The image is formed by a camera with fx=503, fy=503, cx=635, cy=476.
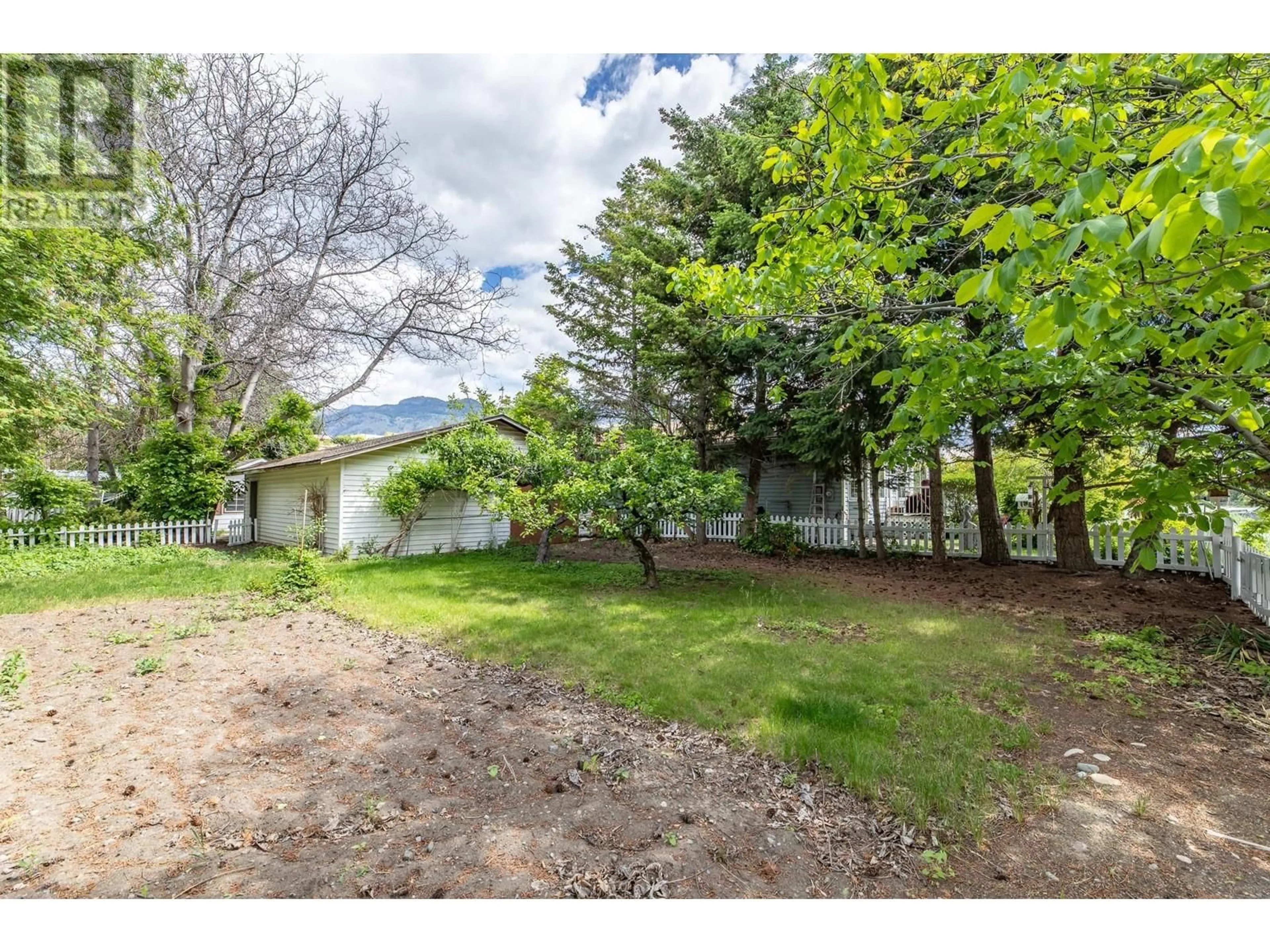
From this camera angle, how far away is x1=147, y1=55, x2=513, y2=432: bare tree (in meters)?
11.2

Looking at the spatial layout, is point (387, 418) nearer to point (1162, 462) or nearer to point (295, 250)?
point (295, 250)

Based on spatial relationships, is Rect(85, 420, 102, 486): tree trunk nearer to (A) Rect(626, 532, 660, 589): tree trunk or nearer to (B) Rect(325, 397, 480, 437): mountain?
(B) Rect(325, 397, 480, 437): mountain

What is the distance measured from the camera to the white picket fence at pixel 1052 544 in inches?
216

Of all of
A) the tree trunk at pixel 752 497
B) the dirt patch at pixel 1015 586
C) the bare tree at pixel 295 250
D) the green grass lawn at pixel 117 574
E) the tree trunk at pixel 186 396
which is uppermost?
the bare tree at pixel 295 250

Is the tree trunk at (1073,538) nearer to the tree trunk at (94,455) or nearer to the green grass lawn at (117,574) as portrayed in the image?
the green grass lawn at (117,574)

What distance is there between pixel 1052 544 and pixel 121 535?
19189 millimetres

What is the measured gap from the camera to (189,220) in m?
11.3

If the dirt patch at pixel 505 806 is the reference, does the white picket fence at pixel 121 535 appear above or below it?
above

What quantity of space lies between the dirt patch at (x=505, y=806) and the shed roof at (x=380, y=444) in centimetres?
763

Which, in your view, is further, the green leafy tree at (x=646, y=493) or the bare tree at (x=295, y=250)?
the bare tree at (x=295, y=250)

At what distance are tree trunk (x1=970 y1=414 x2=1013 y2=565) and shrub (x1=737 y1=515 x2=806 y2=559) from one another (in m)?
3.50

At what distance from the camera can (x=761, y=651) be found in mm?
4621

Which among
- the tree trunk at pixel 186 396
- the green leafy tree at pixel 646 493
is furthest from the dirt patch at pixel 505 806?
the tree trunk at pixel 186 396
